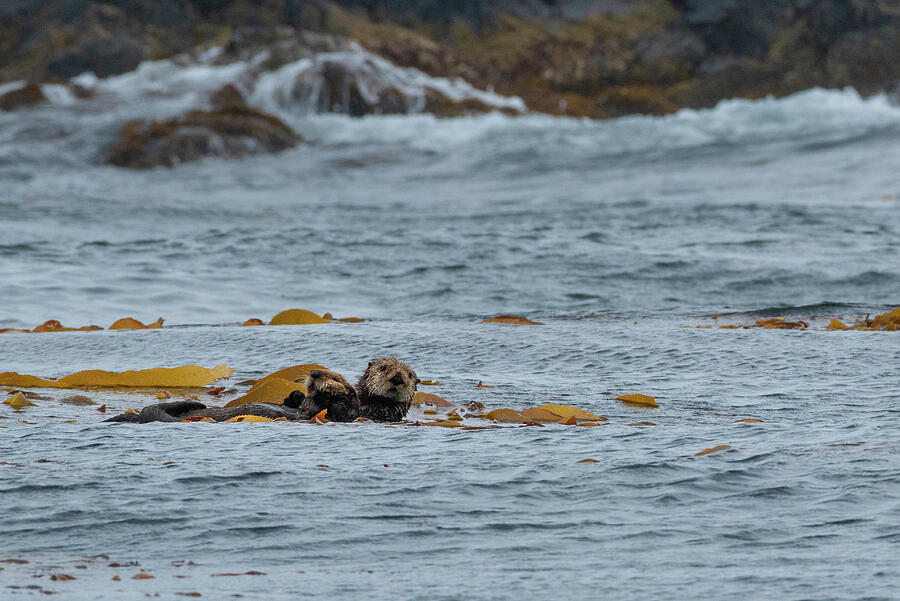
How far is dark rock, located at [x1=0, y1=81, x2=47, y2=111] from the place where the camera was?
90.8 ft

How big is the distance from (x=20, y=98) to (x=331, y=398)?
27.1 meters

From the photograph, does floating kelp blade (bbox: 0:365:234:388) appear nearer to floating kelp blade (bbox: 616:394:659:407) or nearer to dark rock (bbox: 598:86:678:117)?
floating kelp blade (bbox: 616:394:659:407)

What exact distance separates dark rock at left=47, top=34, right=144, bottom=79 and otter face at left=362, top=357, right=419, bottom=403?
30682mm

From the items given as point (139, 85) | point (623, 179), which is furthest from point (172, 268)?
point (139, 85)

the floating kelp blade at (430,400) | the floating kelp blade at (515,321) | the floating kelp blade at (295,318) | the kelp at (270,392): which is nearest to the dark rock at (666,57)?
the floating kelp blade at (515,321)

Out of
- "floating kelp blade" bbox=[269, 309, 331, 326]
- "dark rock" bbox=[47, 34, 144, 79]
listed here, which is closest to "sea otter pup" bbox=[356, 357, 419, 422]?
"floating kelp blade" bbox=[269, 309, 331, 326]

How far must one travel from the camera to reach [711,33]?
1367 inches

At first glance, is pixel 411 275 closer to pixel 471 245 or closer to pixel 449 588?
pixel 471 245

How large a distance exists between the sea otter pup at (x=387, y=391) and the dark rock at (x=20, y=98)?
26459 millimetres

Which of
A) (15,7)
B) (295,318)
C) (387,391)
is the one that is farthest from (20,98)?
(387,391)

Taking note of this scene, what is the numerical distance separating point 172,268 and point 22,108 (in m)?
21.2

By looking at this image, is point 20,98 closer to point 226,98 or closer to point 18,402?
point 226,98

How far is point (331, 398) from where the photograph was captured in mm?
3654

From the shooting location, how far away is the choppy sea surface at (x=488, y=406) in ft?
7.43
